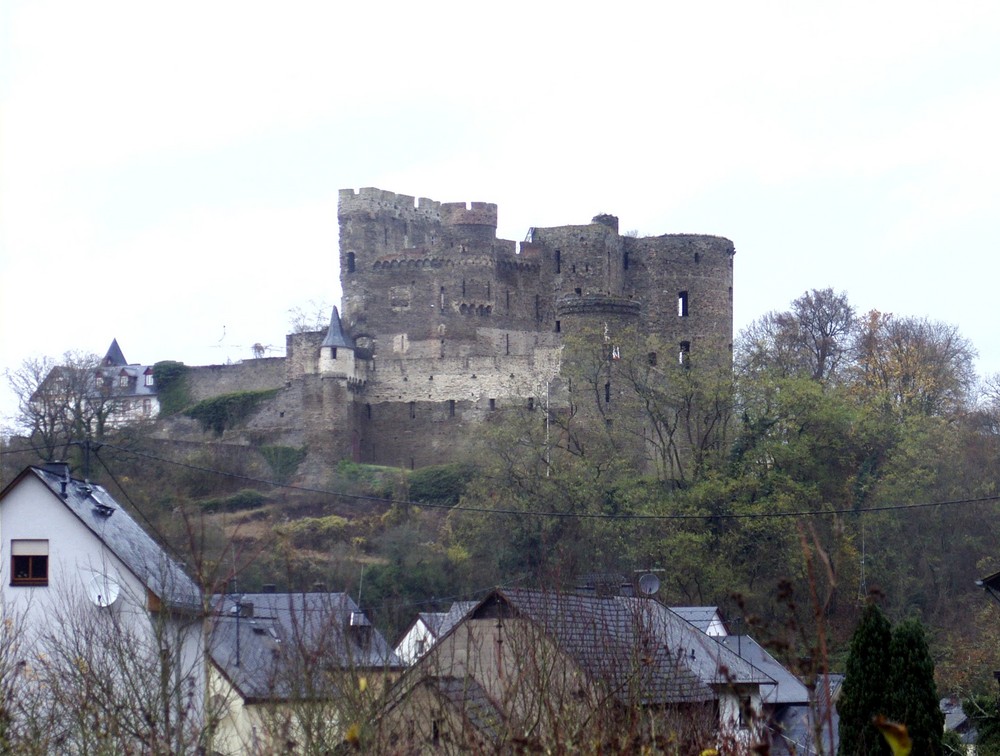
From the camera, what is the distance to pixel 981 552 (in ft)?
143

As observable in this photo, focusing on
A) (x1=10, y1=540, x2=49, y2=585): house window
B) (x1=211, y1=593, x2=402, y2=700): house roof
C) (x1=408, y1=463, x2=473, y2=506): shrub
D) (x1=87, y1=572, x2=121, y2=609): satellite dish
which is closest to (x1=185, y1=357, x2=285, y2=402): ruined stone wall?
A: (x1=408, y1=463, x2=473, y2=506): shrub

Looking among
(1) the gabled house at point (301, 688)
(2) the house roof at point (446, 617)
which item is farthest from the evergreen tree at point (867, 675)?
(2) the house roof at point (446, 617)

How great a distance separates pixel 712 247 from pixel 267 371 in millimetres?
17303

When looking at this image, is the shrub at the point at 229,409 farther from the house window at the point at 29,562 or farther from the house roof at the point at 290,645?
the house window at the point at 29,562

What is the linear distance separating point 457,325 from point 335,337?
4.57 meters

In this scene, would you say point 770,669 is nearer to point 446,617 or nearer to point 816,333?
point 446,617

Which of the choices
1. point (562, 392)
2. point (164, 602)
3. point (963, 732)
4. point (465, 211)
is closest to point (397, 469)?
point (562, 392)

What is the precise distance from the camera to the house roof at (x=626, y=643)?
45.3 feet

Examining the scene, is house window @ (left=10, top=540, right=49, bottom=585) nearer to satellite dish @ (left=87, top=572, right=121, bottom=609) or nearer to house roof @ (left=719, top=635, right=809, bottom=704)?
satellite dish @ (left=87, top=572, right=121, bottom=609)

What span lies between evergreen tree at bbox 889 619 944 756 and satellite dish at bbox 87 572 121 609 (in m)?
8.62

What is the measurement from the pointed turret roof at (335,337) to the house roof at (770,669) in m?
31.3

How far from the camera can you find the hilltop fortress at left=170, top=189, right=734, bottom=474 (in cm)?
5975

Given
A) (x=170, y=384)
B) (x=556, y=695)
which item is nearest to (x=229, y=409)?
(x=170, y=384)

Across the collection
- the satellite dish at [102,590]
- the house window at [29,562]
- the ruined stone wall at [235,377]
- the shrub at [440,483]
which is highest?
the ruined stone wall at [235,377]
